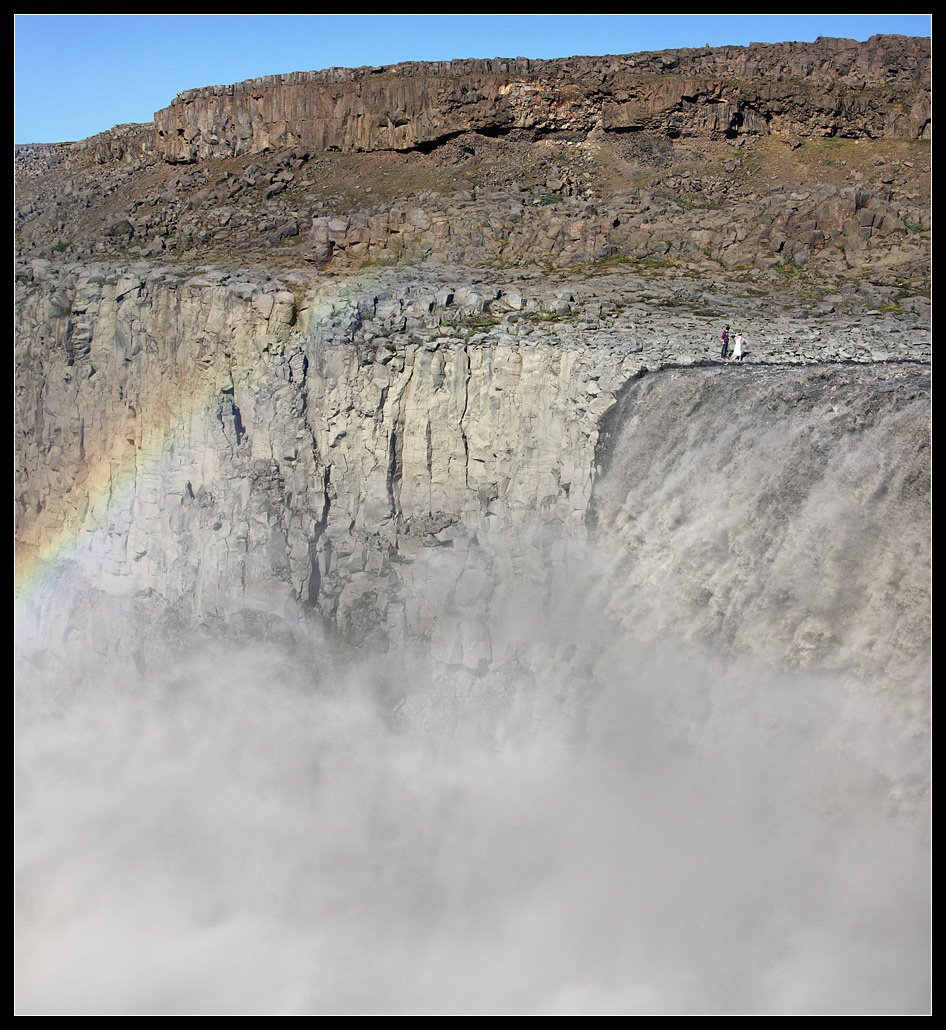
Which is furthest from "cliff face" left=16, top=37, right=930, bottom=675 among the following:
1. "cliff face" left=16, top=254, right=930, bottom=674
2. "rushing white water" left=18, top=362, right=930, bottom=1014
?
"rushing white water" left=18, top=362, right=930, bottom=1014

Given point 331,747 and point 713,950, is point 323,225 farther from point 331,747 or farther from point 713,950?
point 713,950

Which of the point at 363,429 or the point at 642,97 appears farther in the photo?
the point at 642,97

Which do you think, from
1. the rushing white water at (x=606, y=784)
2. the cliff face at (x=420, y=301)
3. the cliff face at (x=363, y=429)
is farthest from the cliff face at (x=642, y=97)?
the rushing white water at (x=606, y=784)

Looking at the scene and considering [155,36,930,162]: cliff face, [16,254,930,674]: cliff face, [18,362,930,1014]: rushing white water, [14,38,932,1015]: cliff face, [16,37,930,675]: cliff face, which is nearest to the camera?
[18,362,930,1014]: rushing white water

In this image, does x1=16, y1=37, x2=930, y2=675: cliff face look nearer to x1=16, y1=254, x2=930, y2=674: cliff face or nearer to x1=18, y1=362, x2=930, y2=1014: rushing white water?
x1=16, y1=254, x2=930, y2=674: cliff face

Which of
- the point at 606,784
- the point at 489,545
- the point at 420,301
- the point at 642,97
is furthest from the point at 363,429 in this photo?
the point at 642,97

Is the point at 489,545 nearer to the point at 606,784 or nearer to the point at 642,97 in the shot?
the point at 606,784
